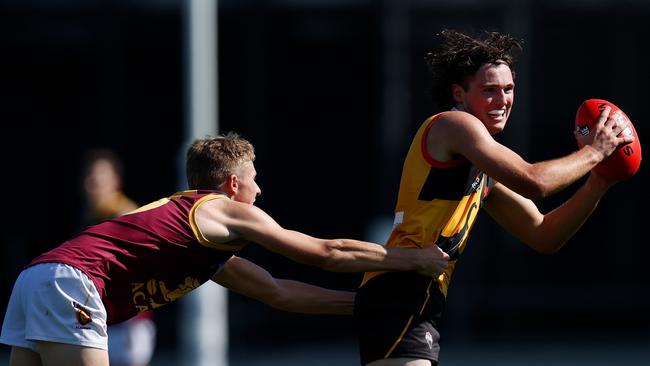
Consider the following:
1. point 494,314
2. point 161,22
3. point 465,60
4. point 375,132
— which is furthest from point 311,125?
point 465,60

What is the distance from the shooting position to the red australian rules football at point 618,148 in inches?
213

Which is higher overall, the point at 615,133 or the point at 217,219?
the point at 615,133

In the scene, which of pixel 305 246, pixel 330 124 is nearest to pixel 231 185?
pixel 305 246

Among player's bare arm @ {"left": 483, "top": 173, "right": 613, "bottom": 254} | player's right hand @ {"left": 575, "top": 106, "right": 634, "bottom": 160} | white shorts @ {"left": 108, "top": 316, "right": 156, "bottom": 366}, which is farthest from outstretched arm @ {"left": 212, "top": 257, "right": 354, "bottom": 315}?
white shorts @ {"left": 108, "top": 316, "right": 156, "bottom": 366}

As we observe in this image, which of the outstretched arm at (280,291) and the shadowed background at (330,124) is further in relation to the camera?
the shadowed background at (330,124)

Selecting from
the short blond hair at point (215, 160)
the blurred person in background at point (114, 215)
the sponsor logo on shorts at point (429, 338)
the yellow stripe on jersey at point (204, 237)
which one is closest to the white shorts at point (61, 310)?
the yellow stripe on jersey at point (204, 237)

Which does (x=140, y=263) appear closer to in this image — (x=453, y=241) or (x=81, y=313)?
(x=81, y=313)

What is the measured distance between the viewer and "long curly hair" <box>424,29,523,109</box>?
17.9ft

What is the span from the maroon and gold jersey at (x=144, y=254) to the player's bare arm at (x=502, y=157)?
0.96 meters

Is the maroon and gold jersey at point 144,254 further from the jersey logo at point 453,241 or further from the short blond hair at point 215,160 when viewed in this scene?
the jersey logo at point 453,241

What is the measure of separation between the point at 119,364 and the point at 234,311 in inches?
167

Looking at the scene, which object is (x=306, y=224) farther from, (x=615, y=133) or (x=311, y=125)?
(x=615, y=133)

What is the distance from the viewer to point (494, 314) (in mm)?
13297

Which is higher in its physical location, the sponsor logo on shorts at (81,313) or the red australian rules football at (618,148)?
the red australian rules football at (618,148)
